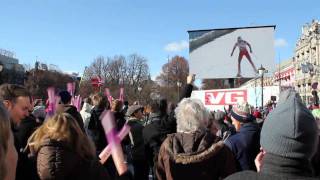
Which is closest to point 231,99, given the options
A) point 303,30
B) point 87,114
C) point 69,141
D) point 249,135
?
point 87,114

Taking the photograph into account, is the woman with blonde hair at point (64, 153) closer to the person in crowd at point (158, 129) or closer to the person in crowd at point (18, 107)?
the person in crowd at point (18, 107)

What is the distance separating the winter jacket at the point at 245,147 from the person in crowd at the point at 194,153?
887mm

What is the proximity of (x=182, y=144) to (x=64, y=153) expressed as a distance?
49.3 inches

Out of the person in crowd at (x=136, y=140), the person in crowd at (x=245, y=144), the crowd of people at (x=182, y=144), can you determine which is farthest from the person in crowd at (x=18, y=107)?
the person in crowd at (x=136, y=140)

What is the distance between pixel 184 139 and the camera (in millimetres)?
4094

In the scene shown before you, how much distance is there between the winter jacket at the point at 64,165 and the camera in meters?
3.12

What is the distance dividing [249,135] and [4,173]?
338cm

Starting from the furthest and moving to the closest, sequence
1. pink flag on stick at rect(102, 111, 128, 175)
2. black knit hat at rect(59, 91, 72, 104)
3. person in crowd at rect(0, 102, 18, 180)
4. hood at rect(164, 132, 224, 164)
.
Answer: black knit hat at rect(59, 91, 72, 104)
hood at rect(164, 132, 224, 164)
pink flag on stick at rect(102, 111, 128, 175)
person in crowd at rect(0, 102, 18, 180)

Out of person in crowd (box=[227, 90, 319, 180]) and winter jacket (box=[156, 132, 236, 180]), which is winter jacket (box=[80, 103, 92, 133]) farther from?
person in crowd (box=[227, 90, 319, 180])

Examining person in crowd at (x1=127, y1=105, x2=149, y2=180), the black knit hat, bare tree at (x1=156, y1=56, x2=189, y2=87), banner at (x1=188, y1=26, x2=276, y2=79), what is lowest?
person in crowd at (x1=127, y1=105, x2=149, y2=180)

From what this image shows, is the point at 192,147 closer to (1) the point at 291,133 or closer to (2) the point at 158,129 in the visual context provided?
(1) the point at 291,133

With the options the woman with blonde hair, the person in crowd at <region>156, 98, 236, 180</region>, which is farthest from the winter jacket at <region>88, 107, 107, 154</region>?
the woman with blonde hair

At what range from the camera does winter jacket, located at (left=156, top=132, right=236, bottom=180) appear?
3967 millimetres

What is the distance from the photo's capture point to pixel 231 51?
2684cm
